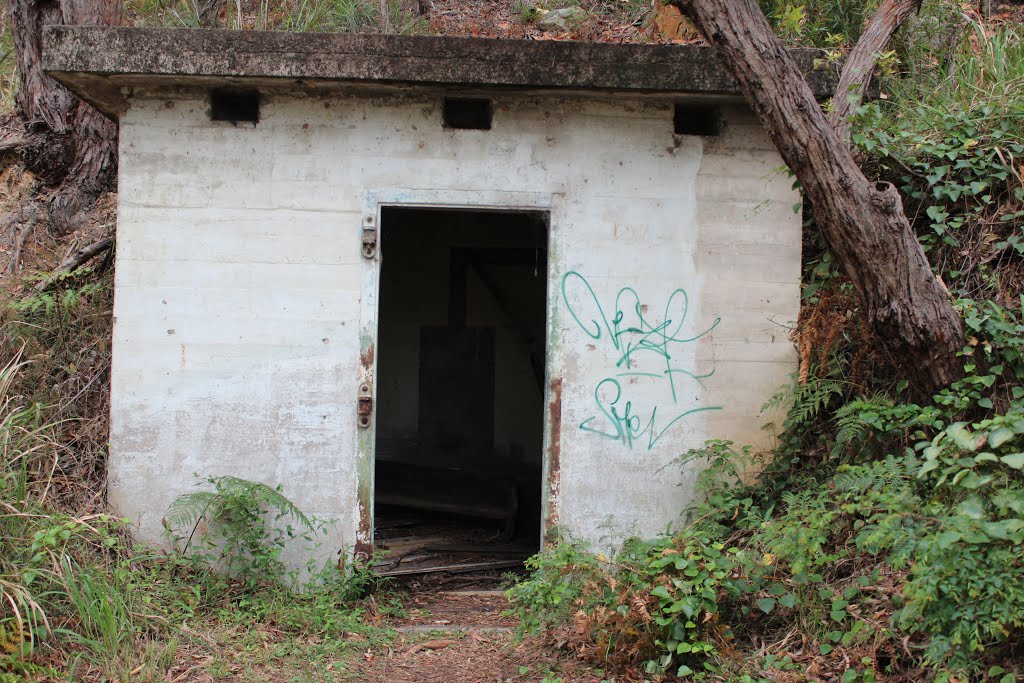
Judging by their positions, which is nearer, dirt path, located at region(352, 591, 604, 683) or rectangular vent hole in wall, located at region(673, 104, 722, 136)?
dirt path, located at region(352, 591, 604, 683)

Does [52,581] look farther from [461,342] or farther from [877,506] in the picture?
[461,342]

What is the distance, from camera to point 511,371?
10.3 m

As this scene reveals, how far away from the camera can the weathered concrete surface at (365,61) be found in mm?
5348

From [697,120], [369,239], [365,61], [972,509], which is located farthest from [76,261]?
[972,509]

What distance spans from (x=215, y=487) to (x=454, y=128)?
2.69m

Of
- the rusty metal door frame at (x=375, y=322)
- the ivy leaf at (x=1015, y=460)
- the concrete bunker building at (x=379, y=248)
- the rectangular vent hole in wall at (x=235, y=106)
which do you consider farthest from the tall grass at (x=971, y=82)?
the rectangular vent hole in wall at (x=235, y=106)

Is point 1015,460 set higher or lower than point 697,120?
lower

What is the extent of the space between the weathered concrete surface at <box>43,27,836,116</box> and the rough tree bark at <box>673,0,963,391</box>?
2.29ft

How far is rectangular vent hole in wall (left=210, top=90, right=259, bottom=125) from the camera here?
567 centimetres

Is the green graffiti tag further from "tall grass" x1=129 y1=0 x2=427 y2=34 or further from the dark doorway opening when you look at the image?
"tall grass" x1=129 y1=0 x2=427 y2=34

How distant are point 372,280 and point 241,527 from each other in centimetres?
167

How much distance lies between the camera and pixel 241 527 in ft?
17.5

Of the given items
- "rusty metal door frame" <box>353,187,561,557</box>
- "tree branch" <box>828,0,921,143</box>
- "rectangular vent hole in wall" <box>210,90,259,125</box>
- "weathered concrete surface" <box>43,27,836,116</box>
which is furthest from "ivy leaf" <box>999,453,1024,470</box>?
"rectangular vent hole in wall" <box>210,90,259,125</box>

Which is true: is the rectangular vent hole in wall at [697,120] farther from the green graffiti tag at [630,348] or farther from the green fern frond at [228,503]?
the green fern frond at [228,503]
